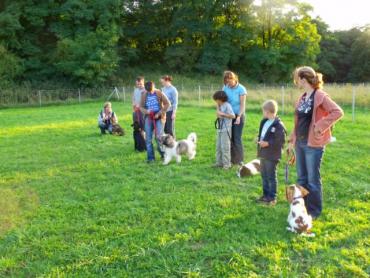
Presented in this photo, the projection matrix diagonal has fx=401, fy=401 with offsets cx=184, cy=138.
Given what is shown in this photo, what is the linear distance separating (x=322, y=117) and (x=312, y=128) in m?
0.17

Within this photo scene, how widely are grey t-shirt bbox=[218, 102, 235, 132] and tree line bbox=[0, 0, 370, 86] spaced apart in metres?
28.0

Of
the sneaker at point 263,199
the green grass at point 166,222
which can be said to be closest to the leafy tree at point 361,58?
the green grass at point 166,222

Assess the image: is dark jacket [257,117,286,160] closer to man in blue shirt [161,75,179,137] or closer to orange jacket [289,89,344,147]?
orange jacket [289,89,344,147]

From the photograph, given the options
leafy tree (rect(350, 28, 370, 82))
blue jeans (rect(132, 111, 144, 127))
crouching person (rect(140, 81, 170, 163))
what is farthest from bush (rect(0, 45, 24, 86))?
leafy tree (rect(350, 28, 370, 82))

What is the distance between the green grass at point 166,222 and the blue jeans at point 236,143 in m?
0.54

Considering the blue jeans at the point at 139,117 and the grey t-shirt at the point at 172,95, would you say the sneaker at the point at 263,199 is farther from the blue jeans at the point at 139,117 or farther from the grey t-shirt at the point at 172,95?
the blue jeans at the point at 139,117

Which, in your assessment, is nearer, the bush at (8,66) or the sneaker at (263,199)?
the sneaker at (263,199)

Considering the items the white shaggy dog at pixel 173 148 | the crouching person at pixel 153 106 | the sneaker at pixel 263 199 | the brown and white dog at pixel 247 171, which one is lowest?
the sneaker at pixel 263 199

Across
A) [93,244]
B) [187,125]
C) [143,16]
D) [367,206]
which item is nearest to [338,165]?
[367,206]

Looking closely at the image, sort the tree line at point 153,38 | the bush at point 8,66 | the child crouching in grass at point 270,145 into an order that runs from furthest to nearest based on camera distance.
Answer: the tree line at point 153,38 → the bush at point 8,66 → the child crouching in grass at point 270,145

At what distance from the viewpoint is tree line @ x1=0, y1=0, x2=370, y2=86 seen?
1345 inches

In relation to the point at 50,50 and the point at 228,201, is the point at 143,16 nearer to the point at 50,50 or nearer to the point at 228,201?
the point at 50,50

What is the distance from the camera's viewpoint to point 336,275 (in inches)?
141

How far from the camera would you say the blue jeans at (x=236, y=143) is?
724cm
